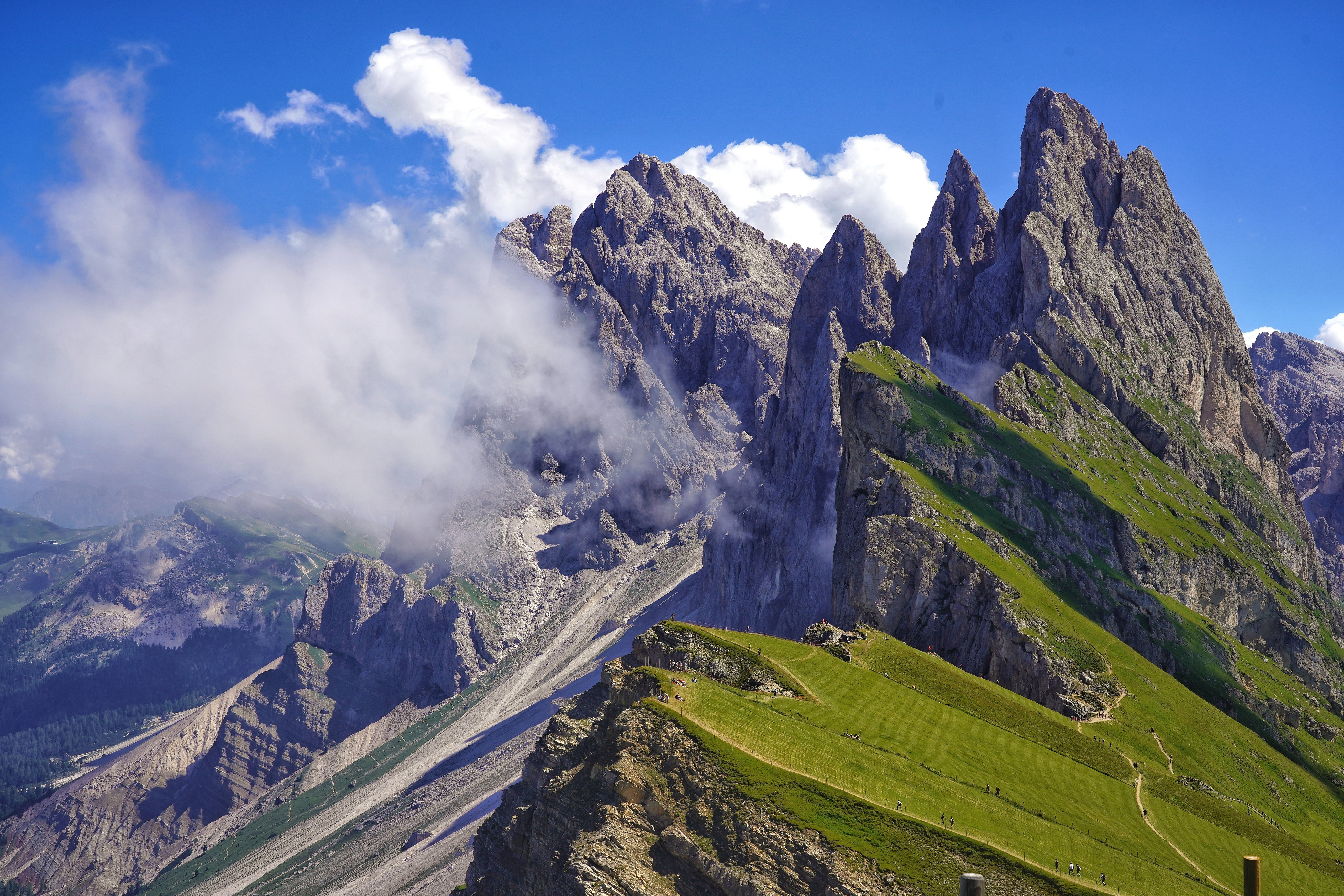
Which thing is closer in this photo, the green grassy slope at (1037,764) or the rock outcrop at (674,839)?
the rock outcrop at (674,839)

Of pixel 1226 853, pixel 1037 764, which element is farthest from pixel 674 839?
pixel 1226 853

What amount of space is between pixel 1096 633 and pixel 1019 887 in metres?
109

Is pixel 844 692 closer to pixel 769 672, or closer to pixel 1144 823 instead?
pixel 769 672

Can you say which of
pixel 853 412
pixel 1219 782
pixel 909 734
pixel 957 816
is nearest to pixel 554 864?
pixel 957 816

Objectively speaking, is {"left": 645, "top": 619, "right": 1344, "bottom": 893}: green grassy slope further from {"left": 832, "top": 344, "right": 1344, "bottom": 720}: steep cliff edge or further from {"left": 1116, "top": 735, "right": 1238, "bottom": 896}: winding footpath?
{"left": 832, "top": 344, "right": 1344, "bottom": 720}: steep cliff edge

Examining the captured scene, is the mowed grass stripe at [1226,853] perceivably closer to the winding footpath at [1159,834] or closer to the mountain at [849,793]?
the mountain at [849,793]

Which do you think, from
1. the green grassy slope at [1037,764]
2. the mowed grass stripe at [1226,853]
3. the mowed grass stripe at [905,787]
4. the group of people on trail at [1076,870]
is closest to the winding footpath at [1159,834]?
the green grassy slope at [1037,764]

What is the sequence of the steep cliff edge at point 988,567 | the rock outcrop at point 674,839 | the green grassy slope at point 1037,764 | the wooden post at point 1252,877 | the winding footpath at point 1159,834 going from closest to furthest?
the wooden post at point 1252,877
the rock outcrop at point 674,839
the green grassy slope at point 1037,764
the winding footpath at point 1159,834
the steep cliff edge at point 988,567

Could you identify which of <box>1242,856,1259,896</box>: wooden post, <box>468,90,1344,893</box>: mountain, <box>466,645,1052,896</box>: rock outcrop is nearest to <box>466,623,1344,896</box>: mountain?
<box>466,645,1052,896</box>: rock outcrop

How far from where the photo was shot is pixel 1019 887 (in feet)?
214

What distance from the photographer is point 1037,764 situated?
100625 millimetres

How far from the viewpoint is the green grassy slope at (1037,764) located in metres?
74.7

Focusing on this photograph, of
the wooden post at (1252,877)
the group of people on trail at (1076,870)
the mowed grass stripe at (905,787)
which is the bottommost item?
the group of people on trail at (1076,870)

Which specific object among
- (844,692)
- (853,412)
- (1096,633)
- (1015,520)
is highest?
(853,412)
